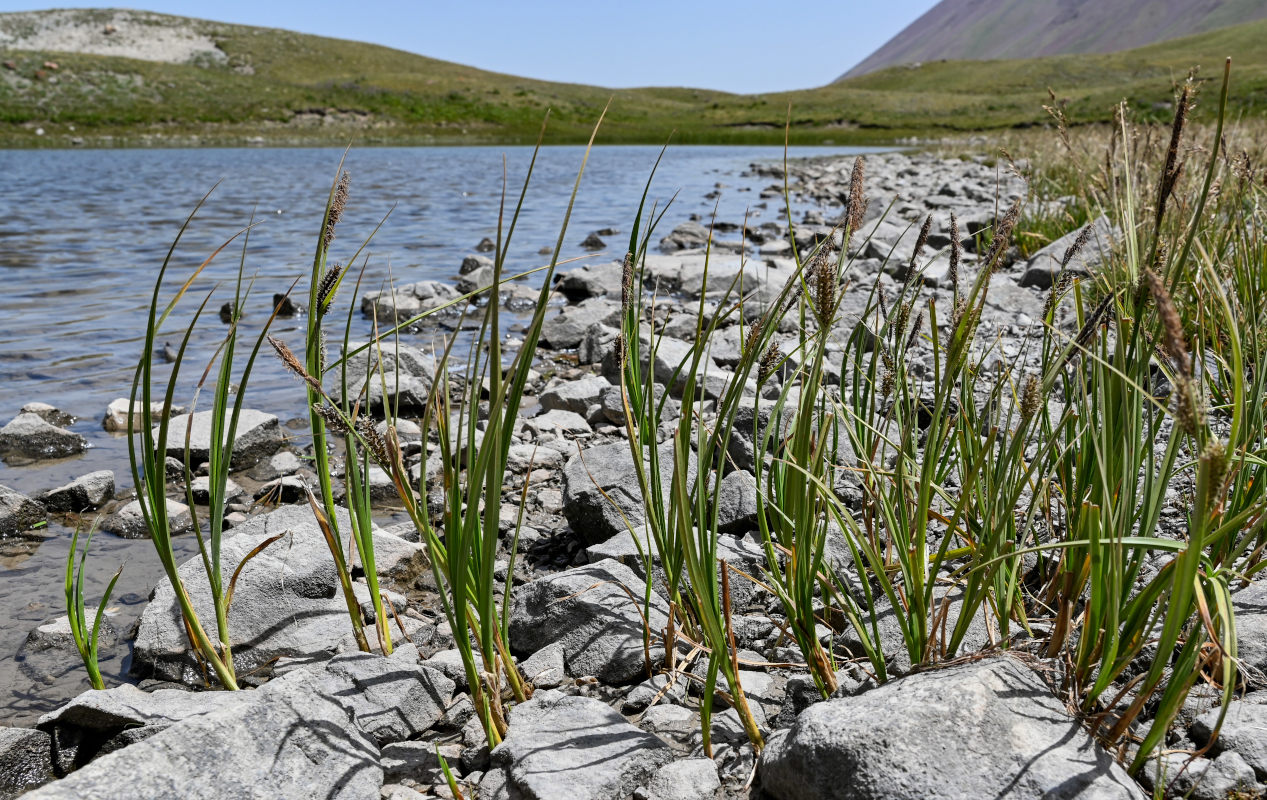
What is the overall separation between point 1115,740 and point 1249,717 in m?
0.30

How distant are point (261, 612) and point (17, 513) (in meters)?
1.47

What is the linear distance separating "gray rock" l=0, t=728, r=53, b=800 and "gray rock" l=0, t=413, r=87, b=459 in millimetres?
2568

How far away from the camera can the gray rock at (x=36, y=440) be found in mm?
3908

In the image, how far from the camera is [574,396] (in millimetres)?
4340

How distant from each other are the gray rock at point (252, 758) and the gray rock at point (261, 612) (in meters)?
0.65

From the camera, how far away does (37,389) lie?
16.2 feet

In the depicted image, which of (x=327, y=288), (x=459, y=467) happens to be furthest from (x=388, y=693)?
(x=327, y=288)

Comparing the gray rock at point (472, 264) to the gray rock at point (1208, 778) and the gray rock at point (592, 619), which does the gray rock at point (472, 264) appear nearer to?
the gray rock at point (592, 619)

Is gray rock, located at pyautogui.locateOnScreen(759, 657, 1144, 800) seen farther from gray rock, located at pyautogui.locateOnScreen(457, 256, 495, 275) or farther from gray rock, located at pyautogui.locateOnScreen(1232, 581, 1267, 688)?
gray rock, located at pyautogui.locateOnScreen(457, 256, 495, 275)

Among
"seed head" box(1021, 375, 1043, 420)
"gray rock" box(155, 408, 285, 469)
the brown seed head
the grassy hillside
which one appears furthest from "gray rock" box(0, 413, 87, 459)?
the grassy hillside

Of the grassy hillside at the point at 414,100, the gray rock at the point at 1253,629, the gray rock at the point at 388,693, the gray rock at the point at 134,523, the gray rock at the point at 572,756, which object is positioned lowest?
the gray rock at the point at 134,523

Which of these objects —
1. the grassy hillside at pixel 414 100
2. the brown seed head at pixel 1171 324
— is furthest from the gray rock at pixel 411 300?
the grassy hillside at pixel 414 100

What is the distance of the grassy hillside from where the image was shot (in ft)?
140

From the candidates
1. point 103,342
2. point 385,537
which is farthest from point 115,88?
point 385,537
